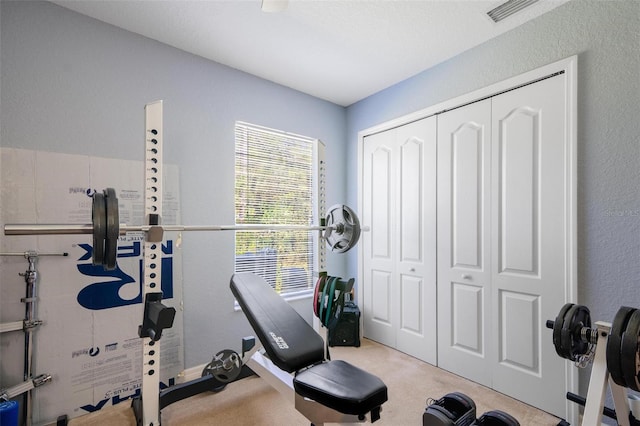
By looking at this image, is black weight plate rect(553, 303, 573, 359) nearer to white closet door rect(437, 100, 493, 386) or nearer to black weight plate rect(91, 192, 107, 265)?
white closet door rect(437, 100, 493, 386)

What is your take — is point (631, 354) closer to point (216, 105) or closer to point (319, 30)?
point (319, 30)

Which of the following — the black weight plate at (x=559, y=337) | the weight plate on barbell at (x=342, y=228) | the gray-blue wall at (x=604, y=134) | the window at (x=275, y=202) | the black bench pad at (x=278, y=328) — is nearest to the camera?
the black weight plate at (x=559, y=337)

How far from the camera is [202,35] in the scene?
7.26ft

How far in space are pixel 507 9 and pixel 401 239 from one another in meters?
1.89

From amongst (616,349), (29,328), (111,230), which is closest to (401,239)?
(616,349)

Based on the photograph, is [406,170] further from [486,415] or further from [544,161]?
[486,415]

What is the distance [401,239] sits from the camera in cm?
292

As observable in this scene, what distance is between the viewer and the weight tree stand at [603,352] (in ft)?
3.49

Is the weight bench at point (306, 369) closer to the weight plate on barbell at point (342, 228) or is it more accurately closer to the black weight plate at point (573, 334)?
the weight plate on barbell at point (342, 228)

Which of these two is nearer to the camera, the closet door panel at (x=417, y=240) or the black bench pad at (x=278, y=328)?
the black bench pad at (x=278, y=328)

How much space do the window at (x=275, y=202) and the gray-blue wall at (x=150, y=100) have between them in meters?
0.14

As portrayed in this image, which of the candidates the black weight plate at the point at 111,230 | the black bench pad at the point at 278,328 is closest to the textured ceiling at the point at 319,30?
the black weight plate at the point at 111,230

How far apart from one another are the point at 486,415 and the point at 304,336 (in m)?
0.97

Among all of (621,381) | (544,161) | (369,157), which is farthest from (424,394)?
(369,157)
